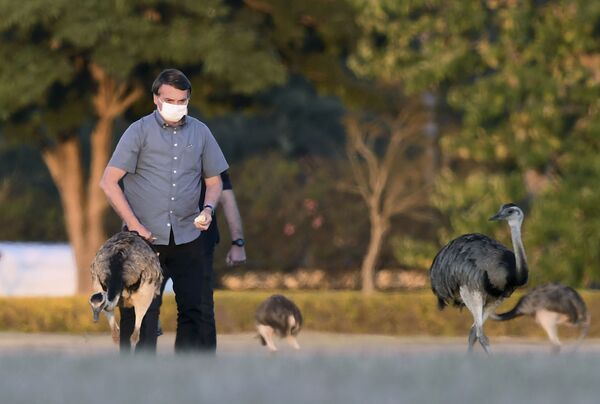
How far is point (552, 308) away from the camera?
60.2ft

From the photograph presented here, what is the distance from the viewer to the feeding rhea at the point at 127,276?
1171cm

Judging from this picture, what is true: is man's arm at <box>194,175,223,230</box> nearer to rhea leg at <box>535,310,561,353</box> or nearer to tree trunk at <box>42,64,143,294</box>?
rhea leg at <box>535,310,561,353</box>

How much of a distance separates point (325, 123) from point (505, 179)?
Result: 21031 mm

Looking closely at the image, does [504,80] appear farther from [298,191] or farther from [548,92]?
[298,191]

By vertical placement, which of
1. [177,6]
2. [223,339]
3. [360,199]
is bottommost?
[223,339]

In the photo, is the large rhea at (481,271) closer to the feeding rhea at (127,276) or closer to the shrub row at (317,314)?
the feeding rhea at (127,276)

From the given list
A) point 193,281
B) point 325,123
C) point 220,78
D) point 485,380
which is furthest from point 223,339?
point 325,123

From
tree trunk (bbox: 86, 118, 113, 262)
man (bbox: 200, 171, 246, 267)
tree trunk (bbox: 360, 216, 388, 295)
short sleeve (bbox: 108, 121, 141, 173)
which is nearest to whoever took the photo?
short sleeve (bbox: 108, 121, 141, 173)

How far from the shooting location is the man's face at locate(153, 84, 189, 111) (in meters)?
12.1

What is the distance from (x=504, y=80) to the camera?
27203 mm

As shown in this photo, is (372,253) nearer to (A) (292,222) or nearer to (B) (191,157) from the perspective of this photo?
(A) (292,222)

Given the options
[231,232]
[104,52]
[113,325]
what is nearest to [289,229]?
[104,52]

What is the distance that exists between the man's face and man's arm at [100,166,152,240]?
616mm

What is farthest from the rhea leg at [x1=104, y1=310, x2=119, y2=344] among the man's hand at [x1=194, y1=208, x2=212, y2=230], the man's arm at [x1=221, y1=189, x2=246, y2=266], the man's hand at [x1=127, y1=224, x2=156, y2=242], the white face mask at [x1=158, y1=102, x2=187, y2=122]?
the white face mask at [x1=158, y1=102, x2=187, y2=122]
